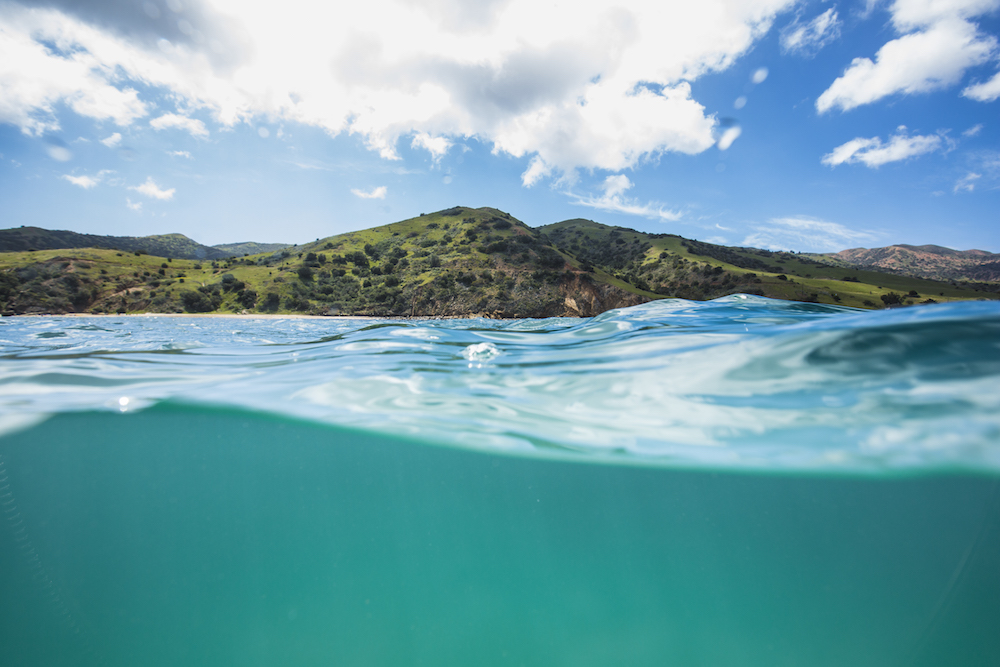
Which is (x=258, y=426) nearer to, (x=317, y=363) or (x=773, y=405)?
(x=317, y=363)

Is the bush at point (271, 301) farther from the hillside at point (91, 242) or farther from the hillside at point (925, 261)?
the hillside at point (925, 261)

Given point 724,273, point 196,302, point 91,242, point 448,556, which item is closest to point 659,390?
point 448,556

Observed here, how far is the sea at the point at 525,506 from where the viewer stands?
14.2 ft

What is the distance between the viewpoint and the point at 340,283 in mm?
55906

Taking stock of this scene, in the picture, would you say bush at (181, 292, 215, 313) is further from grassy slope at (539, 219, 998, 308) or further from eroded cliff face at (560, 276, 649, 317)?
grassy slope at (539, 219, 998, 308)

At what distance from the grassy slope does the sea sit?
202 feet

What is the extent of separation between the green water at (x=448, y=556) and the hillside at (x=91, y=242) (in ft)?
452

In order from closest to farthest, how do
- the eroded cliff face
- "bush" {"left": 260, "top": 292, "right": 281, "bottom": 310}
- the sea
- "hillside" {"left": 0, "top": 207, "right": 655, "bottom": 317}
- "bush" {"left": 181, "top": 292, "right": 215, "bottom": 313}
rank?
the sea → "bush" {"left": 181, "top": 292, "right": 215, "bottom": 313} → "hillside" {"left": 0, "top": 207, "right": 655, "bottom": 317} → "bush" {"left": 260, "top": 292, "right": 281, "bottom": 310} → the eroded cliff face

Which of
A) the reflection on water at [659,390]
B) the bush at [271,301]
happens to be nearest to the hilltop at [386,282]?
the bush at [271,301]

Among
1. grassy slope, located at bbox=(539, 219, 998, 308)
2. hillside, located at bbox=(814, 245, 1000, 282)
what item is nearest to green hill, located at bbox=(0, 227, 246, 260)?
grassy slope, located at bbox=(539, 219, 998, 308)

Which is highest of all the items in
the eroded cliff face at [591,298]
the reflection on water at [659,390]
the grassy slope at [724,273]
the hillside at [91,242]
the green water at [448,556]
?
the hillside at [91,242]

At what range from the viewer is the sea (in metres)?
4.32

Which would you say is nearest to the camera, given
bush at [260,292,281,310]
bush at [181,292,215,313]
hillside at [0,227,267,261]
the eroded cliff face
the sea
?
the sea

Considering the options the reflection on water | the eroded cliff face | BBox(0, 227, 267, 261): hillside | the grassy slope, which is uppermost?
BBox(0, 227, 267, 261): hillside
